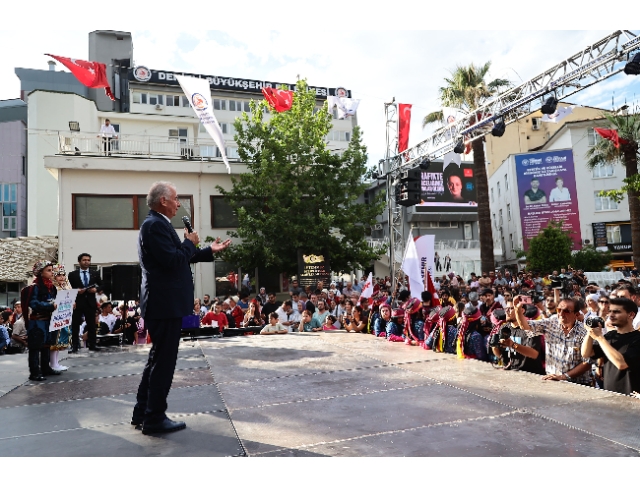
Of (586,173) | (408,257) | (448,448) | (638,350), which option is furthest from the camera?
(586,173)

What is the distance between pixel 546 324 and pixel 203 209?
Answer: 1758 cm

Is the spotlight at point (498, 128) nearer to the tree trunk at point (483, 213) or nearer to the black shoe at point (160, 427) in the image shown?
the tree trunk at point (483, 213)

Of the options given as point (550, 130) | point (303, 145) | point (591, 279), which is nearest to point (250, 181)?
point (303, 145)

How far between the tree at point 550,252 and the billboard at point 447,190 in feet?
39.9

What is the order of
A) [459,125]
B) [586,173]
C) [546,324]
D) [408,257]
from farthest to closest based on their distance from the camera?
[586,173] < [459,125] < [408,257] < [546,324]

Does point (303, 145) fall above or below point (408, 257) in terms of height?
above

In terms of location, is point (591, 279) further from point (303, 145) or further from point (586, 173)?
point (586, 173)

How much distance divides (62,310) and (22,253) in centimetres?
1713

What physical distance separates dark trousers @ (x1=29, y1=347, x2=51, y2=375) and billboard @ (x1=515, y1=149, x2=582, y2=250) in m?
35.5

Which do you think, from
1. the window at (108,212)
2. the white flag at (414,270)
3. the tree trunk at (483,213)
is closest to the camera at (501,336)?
the white flag at (414,270)

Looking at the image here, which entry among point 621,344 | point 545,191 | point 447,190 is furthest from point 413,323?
point 447,190

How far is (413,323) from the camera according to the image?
819 centimetres

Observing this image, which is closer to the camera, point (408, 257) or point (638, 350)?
point (638, 350)

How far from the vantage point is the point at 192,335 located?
1030 cm
